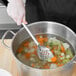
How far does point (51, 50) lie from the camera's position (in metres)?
0.91

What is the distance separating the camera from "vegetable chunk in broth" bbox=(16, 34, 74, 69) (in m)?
0.85

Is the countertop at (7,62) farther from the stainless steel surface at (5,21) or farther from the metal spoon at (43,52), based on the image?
the stainless steel surface at (5,21)

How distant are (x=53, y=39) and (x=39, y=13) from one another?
209 millimetres

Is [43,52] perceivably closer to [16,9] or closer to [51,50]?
[51,50]

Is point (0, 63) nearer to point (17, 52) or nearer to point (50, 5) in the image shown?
point (17, 52)

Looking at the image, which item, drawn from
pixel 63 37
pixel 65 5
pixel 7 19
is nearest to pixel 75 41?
pixel 63 37

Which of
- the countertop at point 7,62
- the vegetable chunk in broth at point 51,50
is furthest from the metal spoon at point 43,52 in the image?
the countertop at point 7,62

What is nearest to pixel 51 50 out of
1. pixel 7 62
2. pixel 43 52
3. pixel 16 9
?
pixel 43 52

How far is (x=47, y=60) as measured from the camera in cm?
86

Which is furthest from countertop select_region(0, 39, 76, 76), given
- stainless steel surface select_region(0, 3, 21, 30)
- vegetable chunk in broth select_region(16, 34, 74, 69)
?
stainless steel surface select_region(0, 3, 21, 30)

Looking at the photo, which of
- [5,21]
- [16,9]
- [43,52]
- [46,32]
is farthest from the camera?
[5,21]

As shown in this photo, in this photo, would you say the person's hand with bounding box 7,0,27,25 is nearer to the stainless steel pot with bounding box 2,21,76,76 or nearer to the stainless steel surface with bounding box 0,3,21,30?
the stainless steel pot with bounding box 2,21,76,76

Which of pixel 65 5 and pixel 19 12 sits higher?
pixel 65 5

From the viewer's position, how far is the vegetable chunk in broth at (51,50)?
0.85 meters
